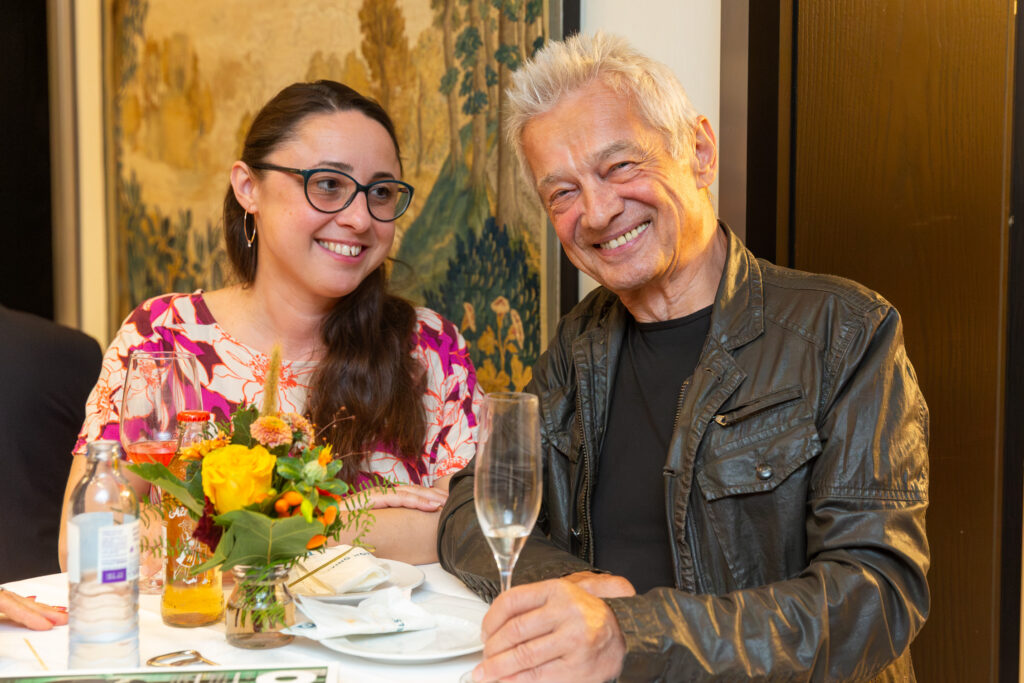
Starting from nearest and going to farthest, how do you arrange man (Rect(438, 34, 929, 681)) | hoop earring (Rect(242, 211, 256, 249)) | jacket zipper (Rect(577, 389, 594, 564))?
1. man (Rect(438, 34, 929, 681))
2. jacket zipper (Rect(577, 389, 594, 564))
3. hoop earring (Rect(242, 211, 256, 249))

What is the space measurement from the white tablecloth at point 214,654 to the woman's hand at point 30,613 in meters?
0.01

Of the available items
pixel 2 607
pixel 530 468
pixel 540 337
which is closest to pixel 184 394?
pixel 2 607

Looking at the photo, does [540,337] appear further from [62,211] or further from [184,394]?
[62,211]

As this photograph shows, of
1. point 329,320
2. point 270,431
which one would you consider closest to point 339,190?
point 329,320

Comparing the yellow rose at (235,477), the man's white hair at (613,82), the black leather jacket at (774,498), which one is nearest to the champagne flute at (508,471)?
the black leather jacket at (774,498)

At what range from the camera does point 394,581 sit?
154 cm

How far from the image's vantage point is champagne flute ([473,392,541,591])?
Result: 1113 millimetres

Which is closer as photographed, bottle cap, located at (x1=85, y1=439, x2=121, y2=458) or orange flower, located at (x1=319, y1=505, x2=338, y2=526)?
bottle cap, located at (x1=85, y1=439, x2=121, y2=458)

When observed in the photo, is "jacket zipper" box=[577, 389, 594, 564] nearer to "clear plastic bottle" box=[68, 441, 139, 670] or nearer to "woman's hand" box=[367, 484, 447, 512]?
"woman's hand" box=[367, 484, 447, 512]

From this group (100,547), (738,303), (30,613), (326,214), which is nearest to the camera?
(100,547)

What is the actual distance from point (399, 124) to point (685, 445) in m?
1.75

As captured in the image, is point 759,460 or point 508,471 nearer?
point 508,471

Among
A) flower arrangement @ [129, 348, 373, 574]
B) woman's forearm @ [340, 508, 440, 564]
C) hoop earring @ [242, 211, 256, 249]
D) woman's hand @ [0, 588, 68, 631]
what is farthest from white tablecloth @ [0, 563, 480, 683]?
hoop earring @ [242, 211, 256, 249]

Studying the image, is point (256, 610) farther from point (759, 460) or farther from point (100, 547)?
point (759, 460)
